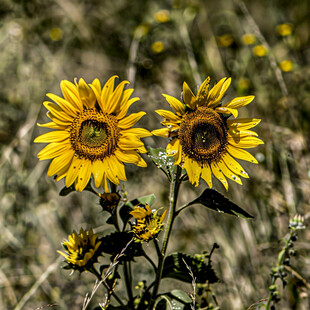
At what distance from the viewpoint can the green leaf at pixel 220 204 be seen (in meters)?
0.94

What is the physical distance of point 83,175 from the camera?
3.40 feet

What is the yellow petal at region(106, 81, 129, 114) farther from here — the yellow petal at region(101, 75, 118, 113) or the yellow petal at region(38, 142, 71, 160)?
the yellow petal at region(38, 142, 71, 160)

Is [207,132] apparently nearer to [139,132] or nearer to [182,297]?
[139,132]

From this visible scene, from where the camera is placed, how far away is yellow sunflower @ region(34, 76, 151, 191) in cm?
102

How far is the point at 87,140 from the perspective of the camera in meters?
1.09

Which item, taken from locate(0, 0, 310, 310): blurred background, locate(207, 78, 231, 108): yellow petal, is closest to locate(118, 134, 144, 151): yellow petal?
locate(207, 78, 231, 108): yellow petal

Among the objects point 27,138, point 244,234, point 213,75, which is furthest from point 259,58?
point 27,138

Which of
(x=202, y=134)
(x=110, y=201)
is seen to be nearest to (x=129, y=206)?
(x=110, y=201)

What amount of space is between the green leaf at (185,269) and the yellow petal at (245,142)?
0.33m

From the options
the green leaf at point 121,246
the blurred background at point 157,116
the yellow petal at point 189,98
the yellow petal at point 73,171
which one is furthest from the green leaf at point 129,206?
the blurred background at point 157,116

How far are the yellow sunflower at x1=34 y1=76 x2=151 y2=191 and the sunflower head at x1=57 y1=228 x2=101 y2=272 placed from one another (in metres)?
0.14

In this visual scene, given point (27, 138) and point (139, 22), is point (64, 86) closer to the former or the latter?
point (27, 138)

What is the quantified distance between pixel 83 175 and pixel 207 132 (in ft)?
1.12

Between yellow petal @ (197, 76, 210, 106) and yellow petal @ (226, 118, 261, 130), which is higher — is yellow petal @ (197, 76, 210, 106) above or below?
above
